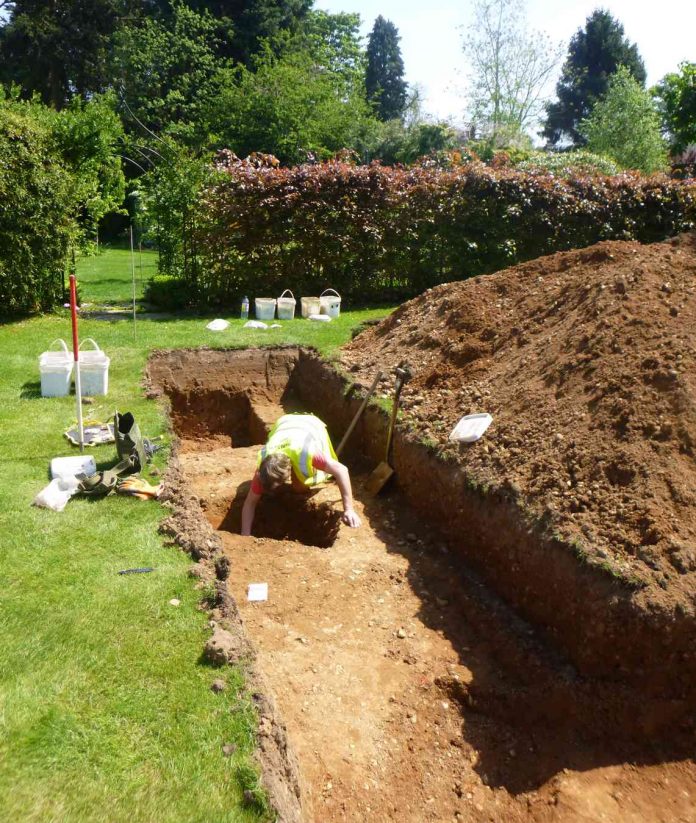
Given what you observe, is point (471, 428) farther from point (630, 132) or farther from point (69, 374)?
point (630, 132)

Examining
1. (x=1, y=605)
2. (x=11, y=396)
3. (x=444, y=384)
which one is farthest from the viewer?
(x=11, y=396)

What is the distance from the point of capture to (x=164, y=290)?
12.2 metres

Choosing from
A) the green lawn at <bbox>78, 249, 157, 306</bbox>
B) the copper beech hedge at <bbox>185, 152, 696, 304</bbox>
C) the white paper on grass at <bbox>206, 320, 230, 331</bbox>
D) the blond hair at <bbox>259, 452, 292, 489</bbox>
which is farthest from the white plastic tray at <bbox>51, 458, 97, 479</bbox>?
the copper beech hedge at <bbox>185, 152, 696, 304</bbox>

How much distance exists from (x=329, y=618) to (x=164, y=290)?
30.1 ft

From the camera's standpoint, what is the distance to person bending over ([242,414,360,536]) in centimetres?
527

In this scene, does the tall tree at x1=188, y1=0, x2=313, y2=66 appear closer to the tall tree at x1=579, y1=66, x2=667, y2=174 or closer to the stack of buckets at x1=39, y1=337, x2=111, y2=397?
the tall tree at x1=579, y1=66, x2=667, y2=174

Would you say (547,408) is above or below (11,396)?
above

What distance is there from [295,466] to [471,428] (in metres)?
1.53

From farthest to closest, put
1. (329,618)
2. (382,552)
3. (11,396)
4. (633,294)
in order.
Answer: (11,396)
(633,294)
(382,552)
(329,618)

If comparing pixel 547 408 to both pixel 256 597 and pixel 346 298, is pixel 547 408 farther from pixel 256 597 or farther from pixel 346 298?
pixel 346 298

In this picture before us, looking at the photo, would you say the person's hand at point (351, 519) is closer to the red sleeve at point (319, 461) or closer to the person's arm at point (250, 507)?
the red sleeve at point (319, 461)

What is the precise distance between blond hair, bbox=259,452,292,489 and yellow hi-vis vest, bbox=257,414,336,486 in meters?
0.14

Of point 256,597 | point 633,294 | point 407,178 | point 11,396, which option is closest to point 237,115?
point 407,178

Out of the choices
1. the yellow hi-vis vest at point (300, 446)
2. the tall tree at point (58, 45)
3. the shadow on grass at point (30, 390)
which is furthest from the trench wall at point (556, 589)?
the tall tree at point (58, 45)
